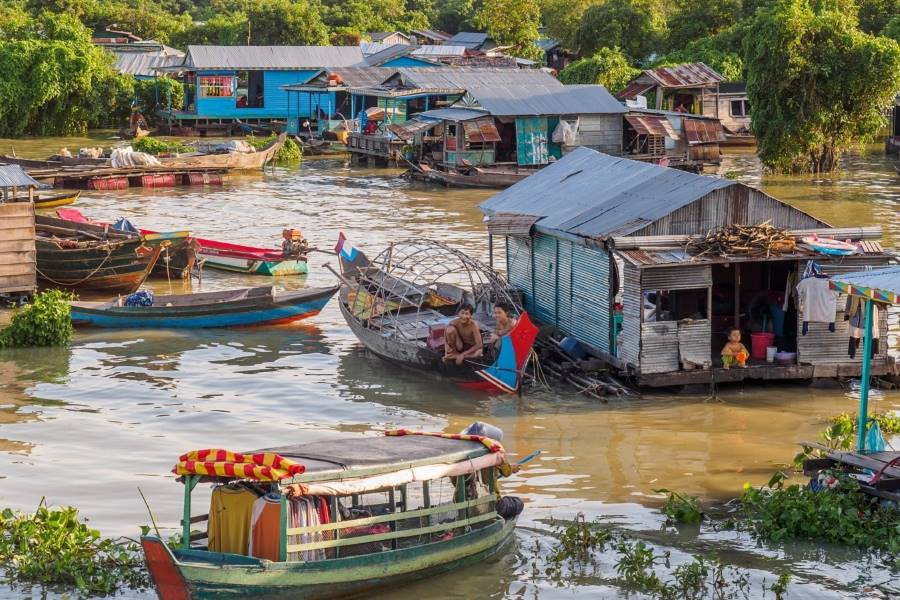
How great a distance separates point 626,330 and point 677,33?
4324 centimetres

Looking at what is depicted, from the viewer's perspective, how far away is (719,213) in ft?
51.6

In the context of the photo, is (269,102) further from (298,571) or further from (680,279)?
(298,571)

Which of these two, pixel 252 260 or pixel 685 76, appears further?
pixel 685 76

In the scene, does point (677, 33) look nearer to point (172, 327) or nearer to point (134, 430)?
point (172, 327)

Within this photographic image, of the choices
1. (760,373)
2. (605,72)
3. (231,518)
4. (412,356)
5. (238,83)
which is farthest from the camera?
(238,83)

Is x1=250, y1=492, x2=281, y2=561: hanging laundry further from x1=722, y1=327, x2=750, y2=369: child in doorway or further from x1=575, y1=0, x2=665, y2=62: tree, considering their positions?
x1=575, y1=0, x2=665, y2=62: tree

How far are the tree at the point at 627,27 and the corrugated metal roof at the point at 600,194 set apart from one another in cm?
3895

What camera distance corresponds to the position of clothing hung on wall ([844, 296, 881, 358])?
1554 centimetres

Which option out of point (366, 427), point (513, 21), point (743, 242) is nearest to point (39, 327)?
point (366, 427)

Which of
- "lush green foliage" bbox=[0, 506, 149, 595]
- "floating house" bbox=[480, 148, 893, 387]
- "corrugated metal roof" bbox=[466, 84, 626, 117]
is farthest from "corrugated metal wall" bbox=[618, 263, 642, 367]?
"corrugated metal roof" bbox=[466, 84, 626, 117]

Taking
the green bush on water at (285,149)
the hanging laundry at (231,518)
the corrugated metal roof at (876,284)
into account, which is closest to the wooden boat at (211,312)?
the corrugated metal roof at (876,284)

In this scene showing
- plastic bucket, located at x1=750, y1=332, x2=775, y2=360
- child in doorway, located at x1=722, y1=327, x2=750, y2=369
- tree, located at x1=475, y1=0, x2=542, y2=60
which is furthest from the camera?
tree, located at x1=475, y1=0, x2=542, y2=60

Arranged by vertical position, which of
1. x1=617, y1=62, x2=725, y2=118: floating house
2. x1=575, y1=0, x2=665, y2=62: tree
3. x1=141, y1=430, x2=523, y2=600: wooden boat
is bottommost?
x1=141, y1=430, x2=523, y2=600: wooden boat

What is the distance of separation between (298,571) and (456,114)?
28934mm
